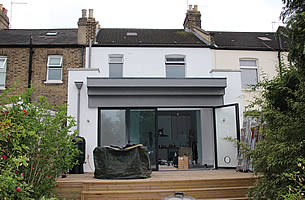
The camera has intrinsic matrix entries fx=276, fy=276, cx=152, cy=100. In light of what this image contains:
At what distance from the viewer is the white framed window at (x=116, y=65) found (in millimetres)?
12320

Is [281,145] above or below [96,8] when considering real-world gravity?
below

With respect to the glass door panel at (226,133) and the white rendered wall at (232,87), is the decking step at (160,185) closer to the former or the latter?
the glass door panel at (226,133)

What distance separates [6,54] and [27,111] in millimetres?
8679

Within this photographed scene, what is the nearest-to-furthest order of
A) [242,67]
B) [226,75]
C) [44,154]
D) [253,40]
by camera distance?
1. [44,154]
2. [226,75]
3. [242,67]
4. [253,40]

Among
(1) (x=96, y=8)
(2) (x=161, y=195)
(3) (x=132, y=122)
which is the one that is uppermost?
(1) (x=96, y=8)

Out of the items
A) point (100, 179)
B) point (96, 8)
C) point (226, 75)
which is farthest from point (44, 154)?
point (96, 8)

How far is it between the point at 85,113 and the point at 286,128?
716 centimetres

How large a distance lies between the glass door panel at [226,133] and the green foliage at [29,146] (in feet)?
18.0

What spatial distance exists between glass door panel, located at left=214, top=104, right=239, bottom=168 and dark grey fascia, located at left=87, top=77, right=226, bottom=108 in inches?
20.1

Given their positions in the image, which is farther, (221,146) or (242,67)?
(242,67)

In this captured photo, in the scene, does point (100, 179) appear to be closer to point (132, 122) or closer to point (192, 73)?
point (132, 122)

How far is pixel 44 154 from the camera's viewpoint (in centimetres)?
573

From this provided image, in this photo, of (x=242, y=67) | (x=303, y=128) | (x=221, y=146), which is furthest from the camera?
(x=242, y=67)

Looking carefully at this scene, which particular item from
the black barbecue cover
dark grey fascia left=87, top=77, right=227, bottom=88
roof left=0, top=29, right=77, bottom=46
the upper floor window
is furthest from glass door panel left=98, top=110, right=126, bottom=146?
roof left=0, top=29, right=77, bottom=46
